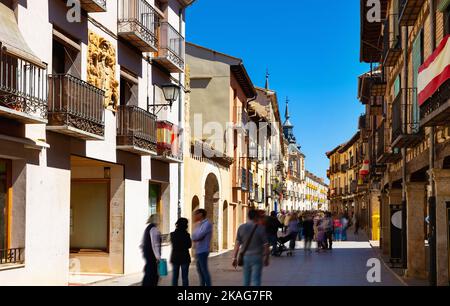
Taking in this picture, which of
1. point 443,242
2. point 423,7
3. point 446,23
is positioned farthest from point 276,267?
point 446,23

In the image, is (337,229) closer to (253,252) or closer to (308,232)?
(308,232)

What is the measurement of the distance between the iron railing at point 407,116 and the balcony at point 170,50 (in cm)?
646

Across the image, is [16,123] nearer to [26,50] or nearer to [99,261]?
[26,50]

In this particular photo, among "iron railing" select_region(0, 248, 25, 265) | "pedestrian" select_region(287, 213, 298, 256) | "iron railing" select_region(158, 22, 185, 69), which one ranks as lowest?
"pedestrian" select_region(287, 213, 298, 256)

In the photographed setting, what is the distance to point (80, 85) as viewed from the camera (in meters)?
13.4

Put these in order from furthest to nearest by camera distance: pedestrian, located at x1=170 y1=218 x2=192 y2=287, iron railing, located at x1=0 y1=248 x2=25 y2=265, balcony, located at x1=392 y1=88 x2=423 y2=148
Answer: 1. balcony, located at x1=392 y1=88 x2=423 y2=148
2. pedestrian, located at x1=170 y1=218 x2=192 y2=287
3. iron railing, located at x1=0 y1=248 x2=25 y2=265

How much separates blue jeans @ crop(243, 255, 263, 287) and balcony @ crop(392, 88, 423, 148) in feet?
18.9

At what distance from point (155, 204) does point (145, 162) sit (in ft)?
6.76

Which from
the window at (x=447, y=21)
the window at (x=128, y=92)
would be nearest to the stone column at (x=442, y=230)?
the window at (x=447, y=21)

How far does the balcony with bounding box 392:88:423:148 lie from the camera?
15164 millimetres

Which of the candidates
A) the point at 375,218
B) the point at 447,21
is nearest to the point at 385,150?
the point at 447,21

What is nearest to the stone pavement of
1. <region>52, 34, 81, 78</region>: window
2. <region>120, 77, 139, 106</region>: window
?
<region>120, 77, 139, 106</region>: window

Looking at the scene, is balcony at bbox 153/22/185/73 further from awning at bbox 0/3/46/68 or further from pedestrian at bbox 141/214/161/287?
pedestrian at bbox 141/214/161/287

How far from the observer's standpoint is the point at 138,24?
16828 mm
